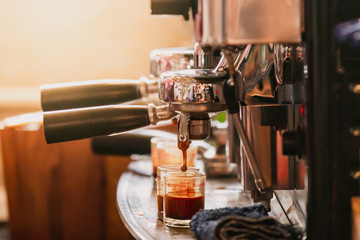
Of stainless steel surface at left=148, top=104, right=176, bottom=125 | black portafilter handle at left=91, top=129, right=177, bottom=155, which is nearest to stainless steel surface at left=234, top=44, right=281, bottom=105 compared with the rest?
stainless steel surface at left=148, top=104, right=176, bottom=125

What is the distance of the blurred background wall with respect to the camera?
2.95 meters

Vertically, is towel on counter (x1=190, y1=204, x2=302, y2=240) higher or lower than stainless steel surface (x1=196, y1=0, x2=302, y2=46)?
lower

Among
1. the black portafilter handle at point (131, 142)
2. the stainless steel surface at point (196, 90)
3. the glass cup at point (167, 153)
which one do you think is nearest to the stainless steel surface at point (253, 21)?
the stainless steel surface at point (196, 90)

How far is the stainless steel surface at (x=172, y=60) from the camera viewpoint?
114cm

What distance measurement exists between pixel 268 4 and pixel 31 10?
2545 millimetres

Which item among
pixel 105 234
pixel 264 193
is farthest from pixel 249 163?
pixel 105 234

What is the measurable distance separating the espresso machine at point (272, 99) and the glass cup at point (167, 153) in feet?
0.62

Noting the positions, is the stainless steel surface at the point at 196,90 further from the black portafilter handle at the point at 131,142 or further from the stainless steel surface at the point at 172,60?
the black portafilter handle at the point at 131,142

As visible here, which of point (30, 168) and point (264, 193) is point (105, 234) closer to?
Answer: point (30, 168)

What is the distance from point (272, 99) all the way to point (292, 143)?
0.10 metres

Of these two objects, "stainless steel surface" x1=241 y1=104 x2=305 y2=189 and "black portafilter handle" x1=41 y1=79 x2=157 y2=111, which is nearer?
"stainless steel surface" x1=241 y1=104 x2=305 y2=189

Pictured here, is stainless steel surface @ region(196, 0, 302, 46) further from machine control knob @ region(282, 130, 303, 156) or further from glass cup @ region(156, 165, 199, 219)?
glass cup @ region(156, 165, 199, 219)

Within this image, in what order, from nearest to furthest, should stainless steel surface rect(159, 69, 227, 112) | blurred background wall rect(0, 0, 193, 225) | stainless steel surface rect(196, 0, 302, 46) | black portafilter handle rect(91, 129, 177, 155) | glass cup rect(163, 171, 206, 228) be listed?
1. stainless steel surface rect(196, 0, 302, 46)
2. stainless steel surface rect(159, 69, 227, 112)
3. glass cup rect(163, 171, 206, 228)
4. black portafilter handle rect(91, 129, 177, 155)
5. blurred background wall rect(0, 0, 193, 225)

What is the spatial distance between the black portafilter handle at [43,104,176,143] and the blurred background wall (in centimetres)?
211
